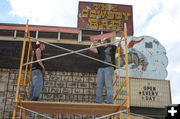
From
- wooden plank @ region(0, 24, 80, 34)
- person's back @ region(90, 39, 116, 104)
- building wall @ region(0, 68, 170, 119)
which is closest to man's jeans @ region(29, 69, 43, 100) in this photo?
person's back @ region(90, 39, 116, 104)

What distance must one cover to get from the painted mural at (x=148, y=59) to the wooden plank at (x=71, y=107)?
27.3m

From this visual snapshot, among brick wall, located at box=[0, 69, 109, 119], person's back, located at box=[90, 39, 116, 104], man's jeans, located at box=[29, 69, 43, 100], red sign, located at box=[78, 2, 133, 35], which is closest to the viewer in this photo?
person's back, located at box=[90, 39, 116, 104]

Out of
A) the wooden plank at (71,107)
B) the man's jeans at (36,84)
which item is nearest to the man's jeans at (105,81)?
the wooden plank at (71,107)

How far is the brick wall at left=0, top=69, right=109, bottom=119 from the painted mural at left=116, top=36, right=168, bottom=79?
23657 mm

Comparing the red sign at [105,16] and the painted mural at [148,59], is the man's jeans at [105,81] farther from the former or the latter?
the painted mural at [148,59]

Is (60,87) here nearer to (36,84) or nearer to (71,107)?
(36,84)

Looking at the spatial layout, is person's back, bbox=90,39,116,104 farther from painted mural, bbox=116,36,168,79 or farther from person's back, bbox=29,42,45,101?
painted mural, bbox=116,36,168,79

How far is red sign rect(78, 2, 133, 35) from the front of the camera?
33.9 m

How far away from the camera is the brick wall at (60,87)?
10.2m

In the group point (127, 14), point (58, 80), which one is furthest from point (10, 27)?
point (127, 14)

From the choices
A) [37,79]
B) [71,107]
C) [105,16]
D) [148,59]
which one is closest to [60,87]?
[37,79]

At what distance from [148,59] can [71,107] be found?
30178 mm

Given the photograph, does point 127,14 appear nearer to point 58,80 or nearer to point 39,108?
point 58,80

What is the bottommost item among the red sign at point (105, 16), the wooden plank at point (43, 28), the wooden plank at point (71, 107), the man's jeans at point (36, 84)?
the wooden plank at point (71, 107)
